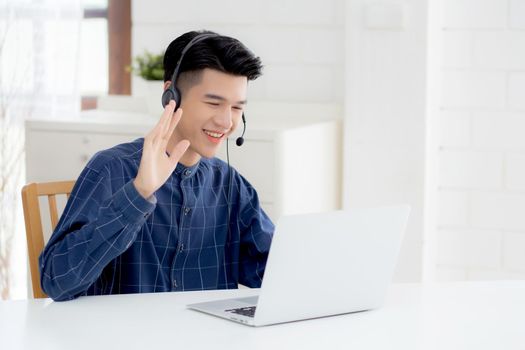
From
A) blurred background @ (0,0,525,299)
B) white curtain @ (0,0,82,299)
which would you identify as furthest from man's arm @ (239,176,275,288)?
white curtain @ (0,0,82,299)

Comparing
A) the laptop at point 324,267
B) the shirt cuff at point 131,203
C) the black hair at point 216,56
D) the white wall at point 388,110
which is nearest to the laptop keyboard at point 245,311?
the laptop at point 324,267

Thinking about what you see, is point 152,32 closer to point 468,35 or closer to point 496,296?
point 468,35

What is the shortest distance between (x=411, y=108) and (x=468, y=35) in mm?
332

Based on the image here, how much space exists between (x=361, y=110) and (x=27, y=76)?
126cm

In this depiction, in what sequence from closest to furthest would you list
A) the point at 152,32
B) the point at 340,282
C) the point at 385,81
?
the point at 340,282 → the point at 385,81 → the point at 152,32

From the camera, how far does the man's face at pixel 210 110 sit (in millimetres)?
1906

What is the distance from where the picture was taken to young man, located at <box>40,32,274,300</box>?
1669 mm

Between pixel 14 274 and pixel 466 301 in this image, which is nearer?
pixel 466 301

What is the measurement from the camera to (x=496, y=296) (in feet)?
5.80

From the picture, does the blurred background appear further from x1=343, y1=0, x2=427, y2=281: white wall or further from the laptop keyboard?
the laptop keyboard

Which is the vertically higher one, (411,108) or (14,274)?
(411,108)

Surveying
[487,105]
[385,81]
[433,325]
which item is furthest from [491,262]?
[433,325]

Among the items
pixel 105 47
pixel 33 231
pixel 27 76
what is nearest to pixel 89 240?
pixel 33 231

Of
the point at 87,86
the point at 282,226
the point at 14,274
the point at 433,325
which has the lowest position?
the point at 14,274
